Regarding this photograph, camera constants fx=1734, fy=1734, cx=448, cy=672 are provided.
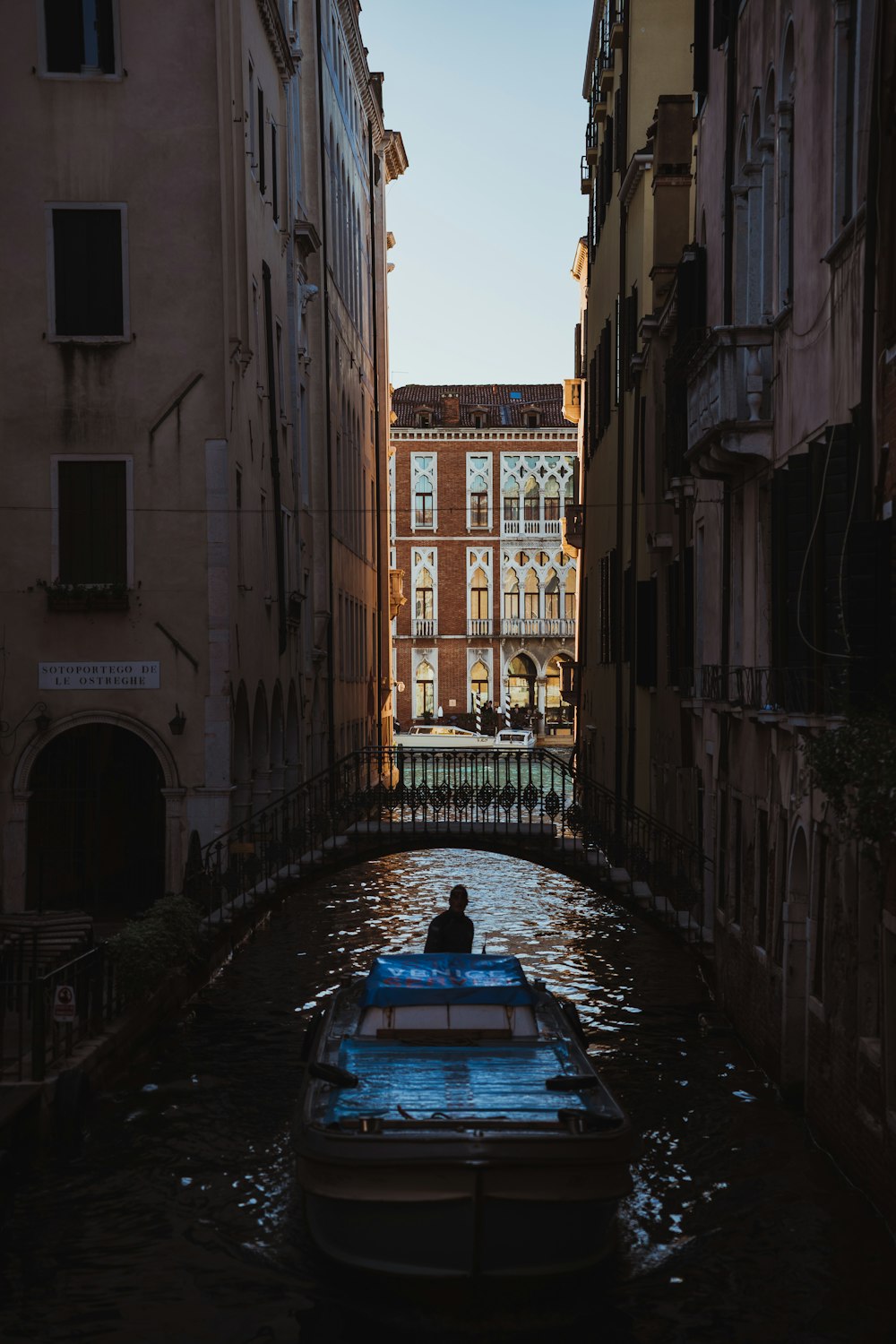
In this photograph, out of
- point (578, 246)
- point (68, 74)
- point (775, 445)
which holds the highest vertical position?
point (578, 246)

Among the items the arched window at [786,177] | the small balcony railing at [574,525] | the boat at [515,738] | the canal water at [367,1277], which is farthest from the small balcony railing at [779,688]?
Result: the boat at [515,738]

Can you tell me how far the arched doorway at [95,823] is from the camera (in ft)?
74.5

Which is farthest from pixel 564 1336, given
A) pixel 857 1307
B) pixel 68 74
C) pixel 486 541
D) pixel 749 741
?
pixel 486 541

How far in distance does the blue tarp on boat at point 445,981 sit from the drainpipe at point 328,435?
18.8 metres

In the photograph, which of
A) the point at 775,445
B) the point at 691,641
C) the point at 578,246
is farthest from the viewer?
the point at 578,246

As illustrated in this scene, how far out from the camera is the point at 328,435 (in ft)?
114

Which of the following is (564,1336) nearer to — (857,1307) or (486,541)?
(857,1307)

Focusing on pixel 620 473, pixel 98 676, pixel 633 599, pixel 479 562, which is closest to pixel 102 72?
pixel 98 676

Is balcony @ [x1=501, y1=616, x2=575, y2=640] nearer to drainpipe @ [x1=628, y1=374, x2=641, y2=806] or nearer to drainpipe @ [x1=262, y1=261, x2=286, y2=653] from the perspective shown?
drainpipe @ [x1=628, y1=374, x2=641, y2=806]

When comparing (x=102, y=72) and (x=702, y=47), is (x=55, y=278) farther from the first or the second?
(x=702, y=47)

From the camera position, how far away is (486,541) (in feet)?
257

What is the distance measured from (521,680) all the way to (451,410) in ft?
41.8

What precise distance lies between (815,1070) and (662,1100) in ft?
9.49

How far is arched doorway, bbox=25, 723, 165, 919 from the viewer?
894 inches
